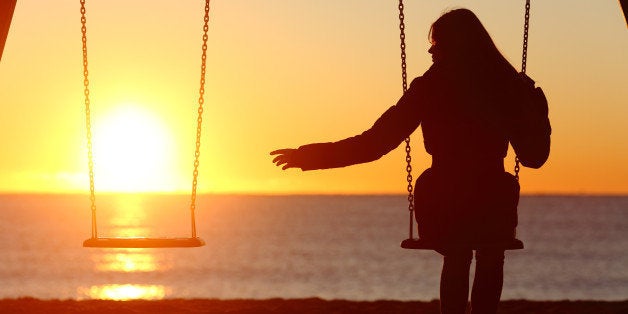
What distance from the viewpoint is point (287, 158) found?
24.3 feet

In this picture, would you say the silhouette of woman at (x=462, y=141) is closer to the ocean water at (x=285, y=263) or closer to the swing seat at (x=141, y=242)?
the swing seat at (x=141, y=242)

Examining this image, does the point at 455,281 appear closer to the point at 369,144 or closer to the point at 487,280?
the point at 487,280

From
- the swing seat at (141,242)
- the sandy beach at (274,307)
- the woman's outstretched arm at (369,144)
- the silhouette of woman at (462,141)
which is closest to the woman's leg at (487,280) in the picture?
the silhouette of woman at (462,141)

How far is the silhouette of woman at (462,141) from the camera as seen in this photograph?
7.00 meters

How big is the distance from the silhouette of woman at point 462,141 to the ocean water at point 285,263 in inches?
1879

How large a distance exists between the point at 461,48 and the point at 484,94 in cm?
29

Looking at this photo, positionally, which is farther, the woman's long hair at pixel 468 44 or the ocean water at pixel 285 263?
the ocean water at pixel 285 263

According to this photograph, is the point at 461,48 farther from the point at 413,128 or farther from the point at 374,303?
the point at 374,303

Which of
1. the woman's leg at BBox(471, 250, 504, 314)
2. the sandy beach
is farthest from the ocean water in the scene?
the woman's leg at BBox(471, 250, 504, 314)

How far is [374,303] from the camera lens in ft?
42.1

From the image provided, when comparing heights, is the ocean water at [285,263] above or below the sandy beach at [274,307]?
below

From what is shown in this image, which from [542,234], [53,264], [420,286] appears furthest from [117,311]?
[542,234]

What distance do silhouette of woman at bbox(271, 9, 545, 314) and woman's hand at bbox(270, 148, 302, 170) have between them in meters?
0.46

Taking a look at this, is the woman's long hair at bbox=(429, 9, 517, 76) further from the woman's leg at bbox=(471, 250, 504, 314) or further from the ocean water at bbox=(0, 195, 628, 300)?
the ocean water at bbox=(0, 195, 628, 300)
